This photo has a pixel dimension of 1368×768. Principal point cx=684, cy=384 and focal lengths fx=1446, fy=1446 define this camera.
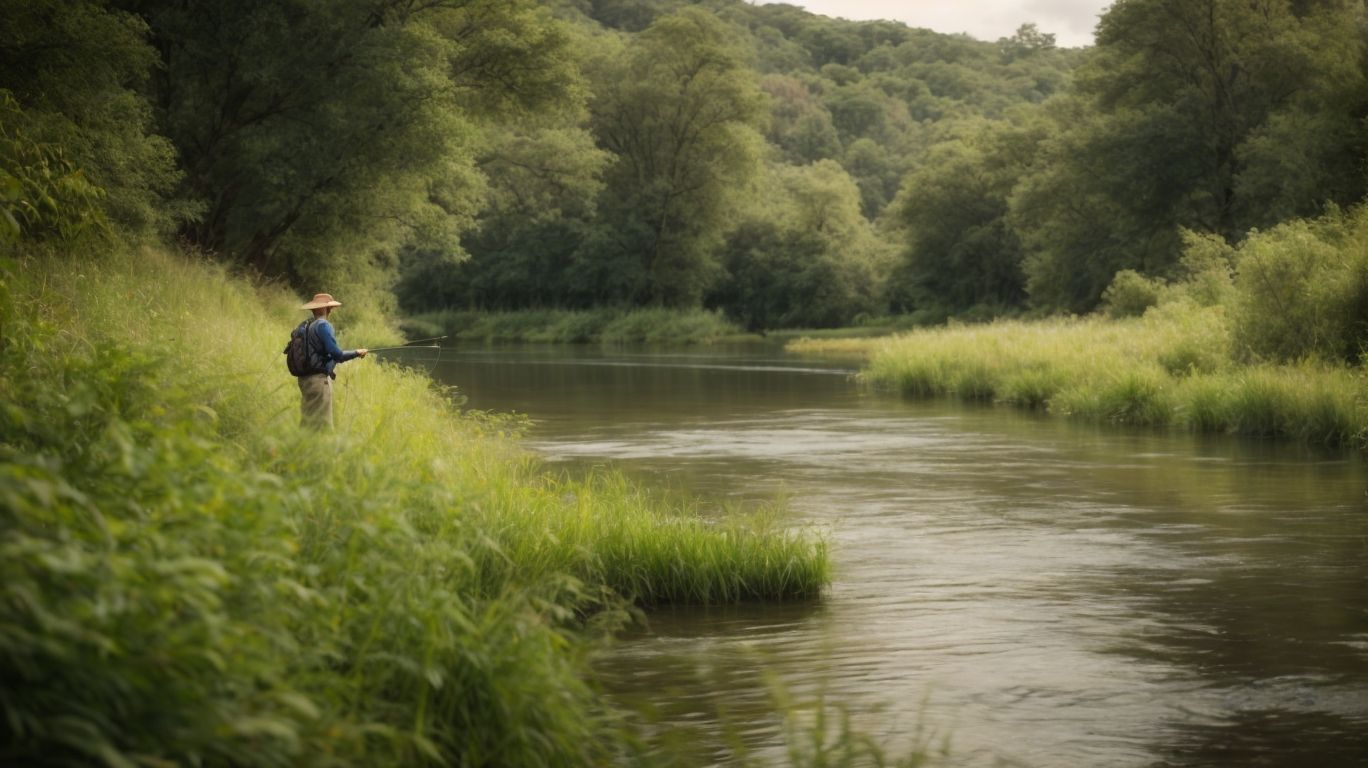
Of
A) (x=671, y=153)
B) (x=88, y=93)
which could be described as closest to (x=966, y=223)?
(x=671, y=153)

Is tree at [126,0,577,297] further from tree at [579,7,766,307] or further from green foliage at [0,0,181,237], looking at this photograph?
tree at [579,7,766,307]

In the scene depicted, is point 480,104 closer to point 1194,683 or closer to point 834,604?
point 834,604

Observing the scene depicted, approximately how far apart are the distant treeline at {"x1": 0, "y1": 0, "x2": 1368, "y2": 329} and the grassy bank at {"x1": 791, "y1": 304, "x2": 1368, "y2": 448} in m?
6.77

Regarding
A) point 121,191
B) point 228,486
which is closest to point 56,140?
point 121,191

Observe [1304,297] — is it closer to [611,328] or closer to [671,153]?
[611,328]

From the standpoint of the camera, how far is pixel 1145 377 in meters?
27.6

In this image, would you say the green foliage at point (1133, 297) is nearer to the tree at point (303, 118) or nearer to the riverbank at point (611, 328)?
the tree at point (303, 118)

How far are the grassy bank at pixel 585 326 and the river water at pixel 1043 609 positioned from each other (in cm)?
5408

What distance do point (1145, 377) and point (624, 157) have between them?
2213 inches

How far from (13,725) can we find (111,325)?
10032 millimetres

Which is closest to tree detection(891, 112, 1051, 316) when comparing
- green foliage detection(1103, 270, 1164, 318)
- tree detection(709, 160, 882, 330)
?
tree detection(709, 160, 882, 330)

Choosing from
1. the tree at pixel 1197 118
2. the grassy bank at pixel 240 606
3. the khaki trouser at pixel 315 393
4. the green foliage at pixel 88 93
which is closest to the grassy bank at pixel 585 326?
the tree at pixel 1197 118

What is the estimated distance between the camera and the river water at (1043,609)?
799cm

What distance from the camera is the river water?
799cm
